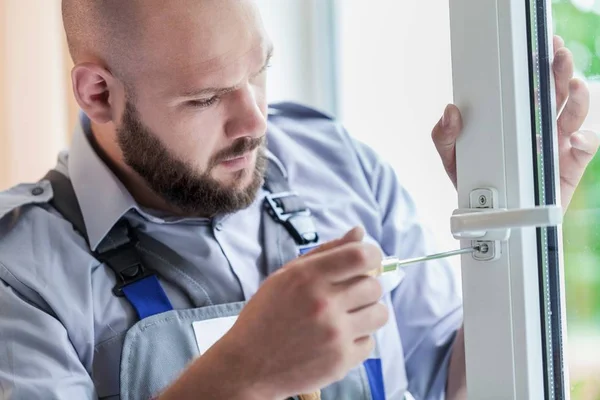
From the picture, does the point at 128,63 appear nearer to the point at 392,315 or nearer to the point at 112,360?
the point at 112,360

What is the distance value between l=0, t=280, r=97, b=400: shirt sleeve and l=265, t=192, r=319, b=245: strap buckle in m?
0.33

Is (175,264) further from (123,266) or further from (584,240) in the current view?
(584,240)

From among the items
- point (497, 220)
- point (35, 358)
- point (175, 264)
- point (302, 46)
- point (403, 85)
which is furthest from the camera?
point (302, 46)

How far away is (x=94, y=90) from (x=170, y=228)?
209 mm

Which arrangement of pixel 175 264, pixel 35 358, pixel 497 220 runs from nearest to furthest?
pixel 497 220, pixel 35 358, pixel 175 264

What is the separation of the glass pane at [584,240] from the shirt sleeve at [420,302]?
1.07 feet

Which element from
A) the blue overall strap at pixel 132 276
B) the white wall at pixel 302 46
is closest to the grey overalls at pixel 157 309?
the blue overall strap at pixel 132 276

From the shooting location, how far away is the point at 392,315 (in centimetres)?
108

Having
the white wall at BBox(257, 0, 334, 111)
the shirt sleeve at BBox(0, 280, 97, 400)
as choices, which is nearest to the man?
the shirt sleeve at BBox(0, 280, 97, 400)

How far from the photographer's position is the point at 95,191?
3.31 ft

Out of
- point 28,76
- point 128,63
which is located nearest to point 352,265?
point 128,63

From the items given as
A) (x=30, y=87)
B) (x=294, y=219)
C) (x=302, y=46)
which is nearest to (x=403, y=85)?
(x=302, y=46)

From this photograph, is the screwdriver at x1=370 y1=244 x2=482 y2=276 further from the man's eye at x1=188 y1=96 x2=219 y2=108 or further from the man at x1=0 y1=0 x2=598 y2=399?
the man's eye at x1=188 y1=96 x2=219 y2=108

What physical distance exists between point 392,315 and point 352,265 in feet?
1.38
